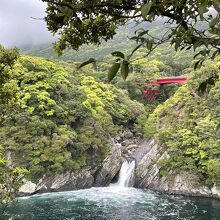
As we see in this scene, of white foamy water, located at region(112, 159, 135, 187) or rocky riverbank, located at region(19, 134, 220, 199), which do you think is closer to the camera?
rocky riverbank, located at region(19, 134, 220, 199)

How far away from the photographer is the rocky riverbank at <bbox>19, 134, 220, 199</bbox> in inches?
851

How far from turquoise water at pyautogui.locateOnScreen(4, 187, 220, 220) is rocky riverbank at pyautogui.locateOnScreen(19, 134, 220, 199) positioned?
69 cm

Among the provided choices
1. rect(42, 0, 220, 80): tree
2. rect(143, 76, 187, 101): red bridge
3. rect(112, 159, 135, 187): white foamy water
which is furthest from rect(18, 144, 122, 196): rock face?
rect(42, 0, 220, 80): tree

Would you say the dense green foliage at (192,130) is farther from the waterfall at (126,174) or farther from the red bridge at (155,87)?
the red bridge at (155,87)

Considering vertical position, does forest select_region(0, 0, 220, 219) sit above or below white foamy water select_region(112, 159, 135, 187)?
above

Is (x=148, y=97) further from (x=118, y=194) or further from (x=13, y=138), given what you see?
(x=13, y=138)

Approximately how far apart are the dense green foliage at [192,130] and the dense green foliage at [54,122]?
14.1 feet

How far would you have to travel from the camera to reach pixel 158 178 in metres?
24.1

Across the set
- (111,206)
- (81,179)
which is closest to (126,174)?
(81,179)

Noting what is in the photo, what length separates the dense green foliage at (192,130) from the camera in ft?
73.6

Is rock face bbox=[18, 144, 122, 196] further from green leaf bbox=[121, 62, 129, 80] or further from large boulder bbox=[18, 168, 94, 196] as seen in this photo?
green leaf bbox=[121, 62, 129, 80]

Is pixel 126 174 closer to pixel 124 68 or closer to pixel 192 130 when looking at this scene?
pixel 192 130

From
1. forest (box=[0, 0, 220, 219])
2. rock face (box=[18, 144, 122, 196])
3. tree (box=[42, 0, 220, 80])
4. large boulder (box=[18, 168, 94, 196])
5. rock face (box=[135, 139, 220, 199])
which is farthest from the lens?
rock face (box=[135, 139, 220, 199])

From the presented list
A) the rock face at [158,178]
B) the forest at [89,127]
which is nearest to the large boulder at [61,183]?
the forest at [89,127]
